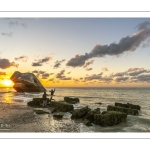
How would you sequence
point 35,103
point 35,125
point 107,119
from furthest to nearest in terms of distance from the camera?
point 35,103
point 107,119
point 35,125

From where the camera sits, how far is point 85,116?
1823cm

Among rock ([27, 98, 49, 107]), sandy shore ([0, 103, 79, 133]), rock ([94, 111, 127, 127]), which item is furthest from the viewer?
rock ([27, 98, 49, 107])

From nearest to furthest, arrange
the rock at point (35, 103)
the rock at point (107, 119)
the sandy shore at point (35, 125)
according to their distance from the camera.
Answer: the sandy shore at point (35, 125), the rock at point (107, 119), the rock at point (35, 103)

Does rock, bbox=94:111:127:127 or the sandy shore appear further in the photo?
rock, bbox=94:111:127:127

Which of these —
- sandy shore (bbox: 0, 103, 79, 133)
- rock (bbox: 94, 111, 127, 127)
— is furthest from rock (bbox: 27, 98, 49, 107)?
rock (bbox: 94, 111, 127, 127)

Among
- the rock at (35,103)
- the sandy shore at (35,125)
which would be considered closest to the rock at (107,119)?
the sandy shore at (35,125)

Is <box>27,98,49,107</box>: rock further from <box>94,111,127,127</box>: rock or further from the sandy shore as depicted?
<box>94,111,127,127</box>: rock

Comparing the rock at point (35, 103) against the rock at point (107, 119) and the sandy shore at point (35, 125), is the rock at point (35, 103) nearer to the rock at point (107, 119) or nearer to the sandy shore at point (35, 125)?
the sandy shore at point (35, 125)

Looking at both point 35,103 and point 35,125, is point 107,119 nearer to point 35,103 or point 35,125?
point 35,125

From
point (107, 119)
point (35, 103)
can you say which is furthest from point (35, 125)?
point (35, 103)
